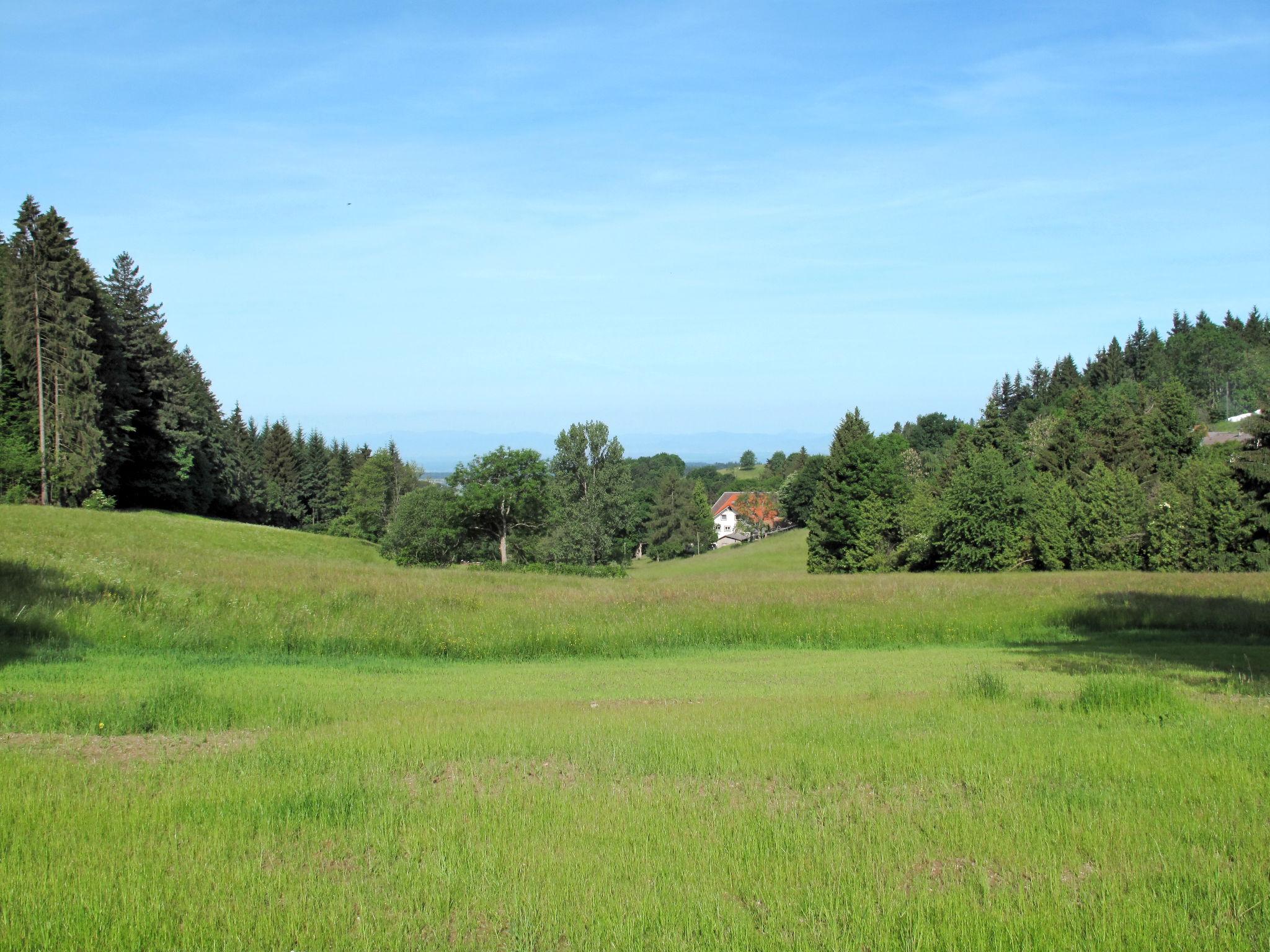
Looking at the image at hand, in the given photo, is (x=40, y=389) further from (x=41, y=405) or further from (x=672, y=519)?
(x=672, y=519)

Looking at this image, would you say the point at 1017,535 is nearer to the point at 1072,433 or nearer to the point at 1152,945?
the point at 1072,433

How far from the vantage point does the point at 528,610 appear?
852 inches

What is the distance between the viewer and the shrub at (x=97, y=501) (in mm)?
56438

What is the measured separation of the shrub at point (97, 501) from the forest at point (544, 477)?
0.52 feet

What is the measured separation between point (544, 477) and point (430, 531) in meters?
10.4

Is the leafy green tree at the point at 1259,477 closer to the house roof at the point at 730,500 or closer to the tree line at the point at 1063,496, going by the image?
the tree line at the point at 1063,496

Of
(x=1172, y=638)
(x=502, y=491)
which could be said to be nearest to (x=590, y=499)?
(x=502, y=491)

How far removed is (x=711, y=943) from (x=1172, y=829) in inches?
141

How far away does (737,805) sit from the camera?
6543 millimetres

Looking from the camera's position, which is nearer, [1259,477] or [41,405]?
[1259,477]

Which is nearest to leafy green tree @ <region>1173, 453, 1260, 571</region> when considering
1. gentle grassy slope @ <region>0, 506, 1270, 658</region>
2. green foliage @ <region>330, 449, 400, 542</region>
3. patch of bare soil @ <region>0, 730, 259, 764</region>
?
gentle grassy slope @ <region>0, 506, 1270, 658</region>

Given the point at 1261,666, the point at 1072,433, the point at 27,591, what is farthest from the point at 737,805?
the point at 1072,433

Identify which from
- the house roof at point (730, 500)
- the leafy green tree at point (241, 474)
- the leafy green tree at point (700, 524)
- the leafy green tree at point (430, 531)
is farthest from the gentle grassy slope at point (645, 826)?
the house roof at point (730, 500)

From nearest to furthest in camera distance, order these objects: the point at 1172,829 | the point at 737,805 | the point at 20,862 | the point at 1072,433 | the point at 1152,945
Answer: the point at 1152,945
the point at 20,862
the point at 1172,829
the point at 737,805
the point at 1072,433
